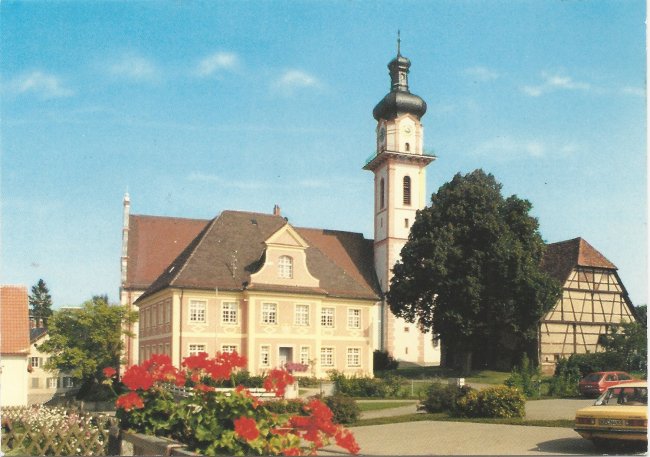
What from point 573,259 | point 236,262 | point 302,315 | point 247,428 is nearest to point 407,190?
point 573,259

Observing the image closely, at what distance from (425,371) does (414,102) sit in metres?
23.2

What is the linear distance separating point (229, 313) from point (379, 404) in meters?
13.5

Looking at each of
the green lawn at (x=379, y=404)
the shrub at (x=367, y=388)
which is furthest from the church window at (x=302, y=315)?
the green lawn at (x=379, y=404)

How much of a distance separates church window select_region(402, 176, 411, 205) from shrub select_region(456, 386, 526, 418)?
39.7 metres

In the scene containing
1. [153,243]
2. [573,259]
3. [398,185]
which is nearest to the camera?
[573,259]

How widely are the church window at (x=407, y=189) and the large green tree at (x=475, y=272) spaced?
13.0m

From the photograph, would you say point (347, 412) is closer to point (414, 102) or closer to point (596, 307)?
point (596, 307)

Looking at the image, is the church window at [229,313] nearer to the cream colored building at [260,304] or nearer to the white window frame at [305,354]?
the cream colored building at [260,304]

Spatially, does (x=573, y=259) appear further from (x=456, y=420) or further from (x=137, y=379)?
(x=137, y=379)

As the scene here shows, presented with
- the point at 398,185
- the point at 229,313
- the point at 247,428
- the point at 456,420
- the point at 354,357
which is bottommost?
the point at 456,420

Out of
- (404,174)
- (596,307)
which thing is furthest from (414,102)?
(596,307)

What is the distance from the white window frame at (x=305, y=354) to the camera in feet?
144

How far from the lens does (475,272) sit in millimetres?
45188

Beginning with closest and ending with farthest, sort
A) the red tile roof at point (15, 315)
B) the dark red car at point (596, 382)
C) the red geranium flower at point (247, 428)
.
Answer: the red geranium flower at point (247, 428)
the red tile roof at point (15, 315)
the dark red car at point (596, 382)
